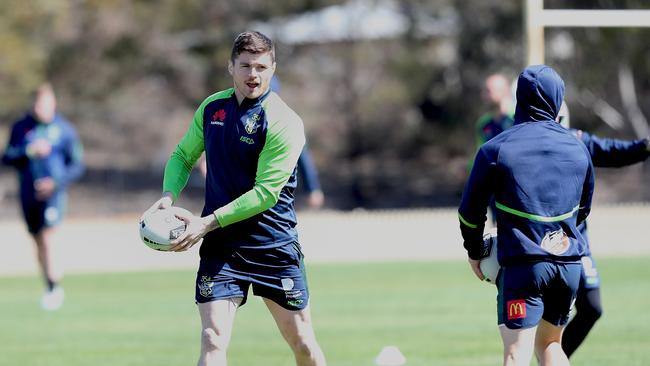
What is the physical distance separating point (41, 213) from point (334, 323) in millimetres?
4278

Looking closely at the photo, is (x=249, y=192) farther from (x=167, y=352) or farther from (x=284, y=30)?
(x=284, y=30)

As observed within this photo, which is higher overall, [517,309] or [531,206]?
[531,206]

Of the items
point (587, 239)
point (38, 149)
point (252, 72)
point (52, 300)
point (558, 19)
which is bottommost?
point (52, 300)

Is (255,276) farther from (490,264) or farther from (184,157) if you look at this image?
(490,264)

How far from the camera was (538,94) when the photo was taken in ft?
20.6

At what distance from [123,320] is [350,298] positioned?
3134mm

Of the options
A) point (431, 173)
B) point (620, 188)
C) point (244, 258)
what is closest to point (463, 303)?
point (244, 258)

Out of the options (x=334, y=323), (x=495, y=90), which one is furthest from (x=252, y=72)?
(x=334, y=323)

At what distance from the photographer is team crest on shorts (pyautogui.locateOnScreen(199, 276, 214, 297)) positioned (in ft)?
21.4

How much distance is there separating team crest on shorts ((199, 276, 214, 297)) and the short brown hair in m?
1.21

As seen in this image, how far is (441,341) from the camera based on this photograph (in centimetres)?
1055

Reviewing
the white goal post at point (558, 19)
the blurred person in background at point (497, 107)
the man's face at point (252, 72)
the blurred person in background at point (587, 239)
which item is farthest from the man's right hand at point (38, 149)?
the man's face at point (252, 72)

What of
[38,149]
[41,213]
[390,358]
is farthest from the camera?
[41,213]

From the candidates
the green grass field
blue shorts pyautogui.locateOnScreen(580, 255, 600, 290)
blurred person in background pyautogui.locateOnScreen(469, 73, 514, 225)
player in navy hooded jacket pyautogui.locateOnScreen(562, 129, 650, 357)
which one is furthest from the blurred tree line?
blue shorts pyautogui.locateOnScreen(580, 255, 600, 290)
